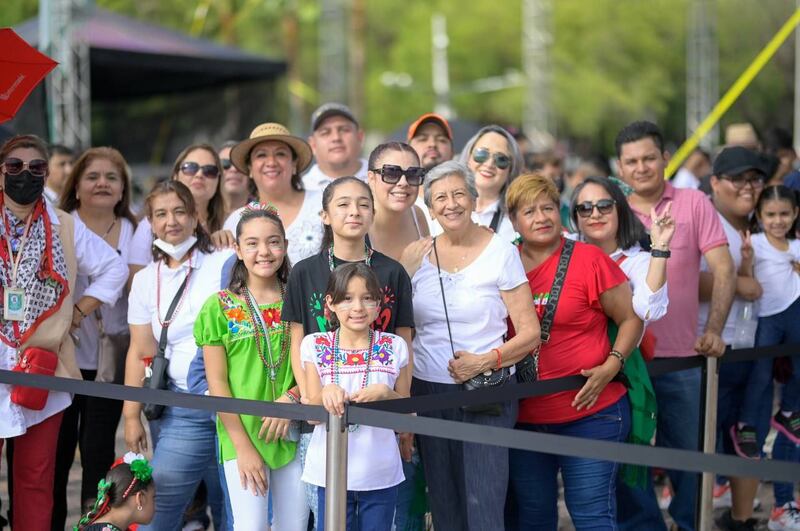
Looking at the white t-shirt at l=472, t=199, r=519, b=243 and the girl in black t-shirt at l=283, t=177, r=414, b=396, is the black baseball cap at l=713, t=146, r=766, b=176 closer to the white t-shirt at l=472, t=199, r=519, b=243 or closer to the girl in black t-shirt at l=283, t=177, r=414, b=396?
the white t-shirt at l=472, t=199, r=519, b=243

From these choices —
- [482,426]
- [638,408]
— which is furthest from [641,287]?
[482,426]

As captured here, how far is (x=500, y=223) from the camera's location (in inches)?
211

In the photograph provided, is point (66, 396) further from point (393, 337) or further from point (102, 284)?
point (393, 337)

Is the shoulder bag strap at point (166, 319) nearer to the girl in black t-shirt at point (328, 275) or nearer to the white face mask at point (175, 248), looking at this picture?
the white face mask at point (175, 248)

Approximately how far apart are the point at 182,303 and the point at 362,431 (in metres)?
1.18

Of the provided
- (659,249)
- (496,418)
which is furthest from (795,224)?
(496,418)

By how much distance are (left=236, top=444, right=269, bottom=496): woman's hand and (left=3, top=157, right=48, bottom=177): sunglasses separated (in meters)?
1.48

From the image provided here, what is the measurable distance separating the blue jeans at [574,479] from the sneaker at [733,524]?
1.71 m

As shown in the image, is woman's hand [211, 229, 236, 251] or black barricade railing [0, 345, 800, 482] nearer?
black barricade railing [0, 345, 800, 482]

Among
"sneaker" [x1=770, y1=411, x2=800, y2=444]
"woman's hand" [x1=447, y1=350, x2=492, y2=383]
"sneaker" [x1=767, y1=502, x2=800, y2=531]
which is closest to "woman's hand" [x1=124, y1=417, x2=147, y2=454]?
"woman's hand" [x1=447, y1=350, x2=492, y2=383]

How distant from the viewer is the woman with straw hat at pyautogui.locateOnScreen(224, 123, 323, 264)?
5414 millimetres

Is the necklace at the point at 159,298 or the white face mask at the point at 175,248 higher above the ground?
the white face mask at the point at 175,248

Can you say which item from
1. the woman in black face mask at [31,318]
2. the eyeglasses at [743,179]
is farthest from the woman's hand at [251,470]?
the eyeglasses at [743,179]

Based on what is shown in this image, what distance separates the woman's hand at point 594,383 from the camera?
4.52 metres
